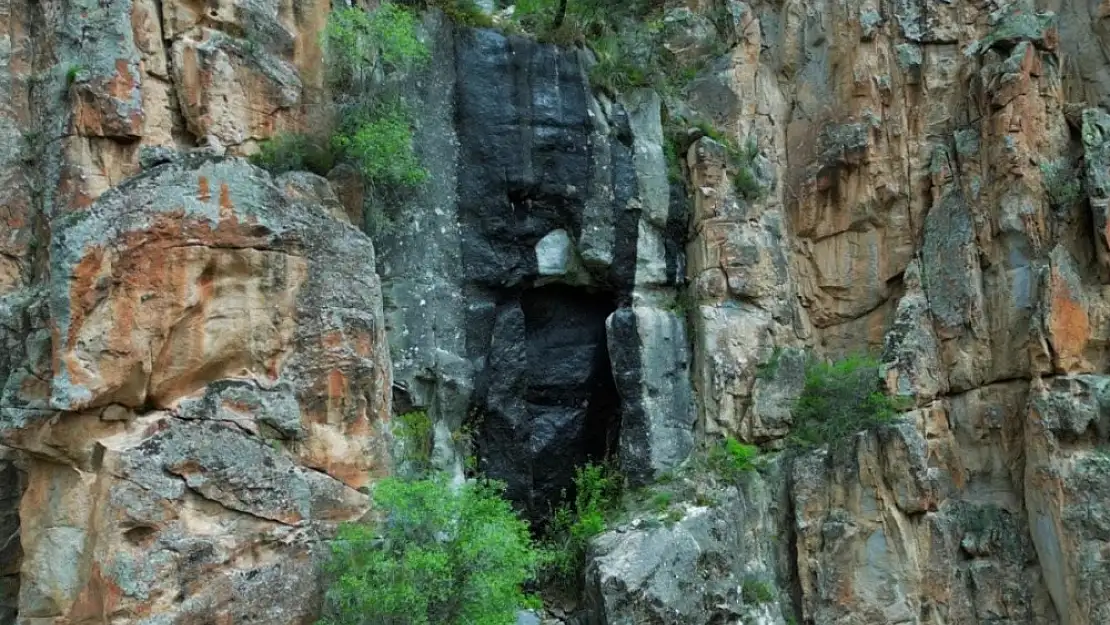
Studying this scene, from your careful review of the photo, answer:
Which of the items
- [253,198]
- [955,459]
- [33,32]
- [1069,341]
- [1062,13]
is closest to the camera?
[253,198]

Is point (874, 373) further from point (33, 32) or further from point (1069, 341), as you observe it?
point (33, 32)

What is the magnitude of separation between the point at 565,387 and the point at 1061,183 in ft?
27.3

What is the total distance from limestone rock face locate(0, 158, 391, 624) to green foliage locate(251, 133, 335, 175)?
109cm

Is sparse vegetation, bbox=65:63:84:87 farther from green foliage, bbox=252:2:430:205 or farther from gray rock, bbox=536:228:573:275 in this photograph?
gray rock, bbox=536:228:573:275

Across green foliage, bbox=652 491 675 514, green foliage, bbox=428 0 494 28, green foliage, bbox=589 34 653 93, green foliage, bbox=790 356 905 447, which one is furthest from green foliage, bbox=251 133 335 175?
green foliage, bbox=790 356 905 447

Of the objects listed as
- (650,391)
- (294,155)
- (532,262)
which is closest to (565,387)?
(650,391)

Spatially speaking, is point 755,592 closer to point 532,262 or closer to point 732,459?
point 732,459

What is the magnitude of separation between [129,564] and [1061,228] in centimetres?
1347

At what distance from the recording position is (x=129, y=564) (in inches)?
357

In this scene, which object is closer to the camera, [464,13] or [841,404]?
[841,404]

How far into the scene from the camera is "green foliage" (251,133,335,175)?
1171 centimetres

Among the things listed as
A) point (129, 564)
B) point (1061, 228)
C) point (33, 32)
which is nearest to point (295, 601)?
point (129, 564)

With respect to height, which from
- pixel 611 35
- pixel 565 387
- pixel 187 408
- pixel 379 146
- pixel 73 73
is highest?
pixel 611 35

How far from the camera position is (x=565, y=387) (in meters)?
14.6
